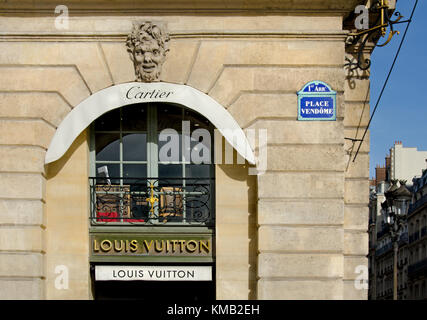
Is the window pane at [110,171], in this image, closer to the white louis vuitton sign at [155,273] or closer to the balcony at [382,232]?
the white louis vuitton sign at [155,273]

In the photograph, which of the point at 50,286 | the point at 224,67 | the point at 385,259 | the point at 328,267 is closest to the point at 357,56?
the point at 224,67

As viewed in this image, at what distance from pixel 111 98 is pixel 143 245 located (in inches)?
105

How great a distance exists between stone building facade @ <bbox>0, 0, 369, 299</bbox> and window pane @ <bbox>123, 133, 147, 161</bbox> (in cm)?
80

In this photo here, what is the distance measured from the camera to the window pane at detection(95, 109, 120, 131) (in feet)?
45.4

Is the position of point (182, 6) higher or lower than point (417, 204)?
higher

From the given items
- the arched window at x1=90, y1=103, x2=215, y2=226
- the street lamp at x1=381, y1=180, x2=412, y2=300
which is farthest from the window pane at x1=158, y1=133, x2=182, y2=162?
the street lamp at x1=381, y1=180, x2=412, y2=300

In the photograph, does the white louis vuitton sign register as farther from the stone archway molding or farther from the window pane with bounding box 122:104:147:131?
the window pane with bounding box 122:104:147:131

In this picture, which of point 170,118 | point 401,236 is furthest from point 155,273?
point 401,236

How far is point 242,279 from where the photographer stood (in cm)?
1316

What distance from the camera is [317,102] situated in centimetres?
1307

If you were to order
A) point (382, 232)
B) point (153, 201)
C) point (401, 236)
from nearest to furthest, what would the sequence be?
point (153, 201) < point (401, 236) < point (382, 232)

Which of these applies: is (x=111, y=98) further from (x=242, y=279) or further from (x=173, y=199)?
(x=242, y=279)

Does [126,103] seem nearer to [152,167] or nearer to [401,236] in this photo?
[152,167]

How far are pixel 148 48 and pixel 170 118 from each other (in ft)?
4.67
